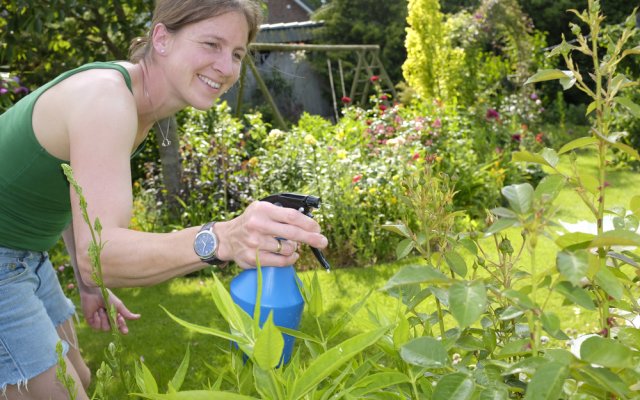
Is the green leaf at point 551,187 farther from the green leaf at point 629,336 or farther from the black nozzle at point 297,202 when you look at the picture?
the black nozzle at point 297,202

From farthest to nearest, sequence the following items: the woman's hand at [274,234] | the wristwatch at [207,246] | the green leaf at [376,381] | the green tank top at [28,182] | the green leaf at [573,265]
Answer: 1. the green tank top at [28,182]
2. the wristwatch at [207,246]
3. the woman's hand at [274,234]
4. the green leaf at [376,381]
5. the green leaf at [573,265]

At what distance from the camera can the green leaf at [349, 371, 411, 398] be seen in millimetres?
886

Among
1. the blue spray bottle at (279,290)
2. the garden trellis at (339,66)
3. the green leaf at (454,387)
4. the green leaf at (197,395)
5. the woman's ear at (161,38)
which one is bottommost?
the garden trellis at (339,66)

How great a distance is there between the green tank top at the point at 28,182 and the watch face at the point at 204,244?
64cm

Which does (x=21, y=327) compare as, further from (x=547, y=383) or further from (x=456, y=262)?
(x=547, y=383)

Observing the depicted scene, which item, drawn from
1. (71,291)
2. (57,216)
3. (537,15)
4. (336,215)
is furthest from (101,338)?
(537,15)

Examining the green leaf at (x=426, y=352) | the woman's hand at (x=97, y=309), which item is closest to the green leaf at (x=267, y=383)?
the green leaf at (x=426, y=352)

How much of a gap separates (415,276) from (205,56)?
1.35 meters

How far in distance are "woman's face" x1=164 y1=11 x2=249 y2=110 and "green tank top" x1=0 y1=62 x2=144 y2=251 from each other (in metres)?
0.17

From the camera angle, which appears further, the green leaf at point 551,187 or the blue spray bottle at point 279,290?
the blue spray bottle at point 279,290

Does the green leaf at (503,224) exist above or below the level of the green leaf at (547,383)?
above

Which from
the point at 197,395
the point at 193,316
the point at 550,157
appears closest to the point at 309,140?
the point at 193,316

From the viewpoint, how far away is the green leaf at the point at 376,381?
0.89 m

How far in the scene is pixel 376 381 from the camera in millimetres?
896
